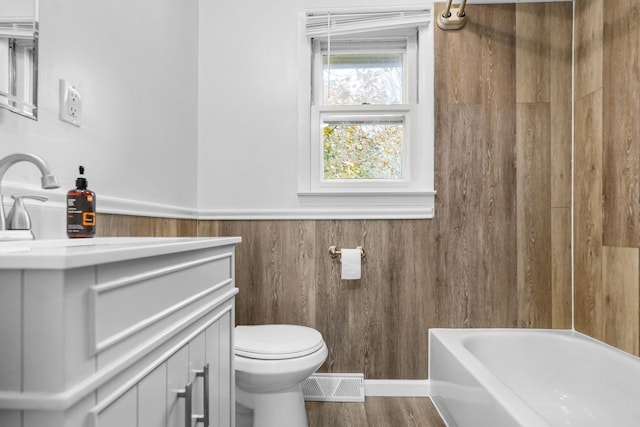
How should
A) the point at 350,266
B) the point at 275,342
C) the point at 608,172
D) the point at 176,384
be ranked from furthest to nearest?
the point at 350,266, the point at 608,172, the point at 275,342, the point at 176,384

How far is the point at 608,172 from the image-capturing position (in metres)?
1.70

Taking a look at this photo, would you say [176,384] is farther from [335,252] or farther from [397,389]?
[397,389]

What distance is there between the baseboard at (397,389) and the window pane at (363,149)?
1120 mm

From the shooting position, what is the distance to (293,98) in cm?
201

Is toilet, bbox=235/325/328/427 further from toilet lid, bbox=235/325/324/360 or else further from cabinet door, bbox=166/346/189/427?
cabinet door, bbox=166/346/189/427

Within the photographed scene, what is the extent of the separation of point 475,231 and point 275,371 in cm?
126

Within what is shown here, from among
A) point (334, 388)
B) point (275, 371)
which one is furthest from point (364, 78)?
point (334, 388)

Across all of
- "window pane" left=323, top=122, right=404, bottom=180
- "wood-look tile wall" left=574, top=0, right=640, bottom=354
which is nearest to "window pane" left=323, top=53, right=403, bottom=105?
"window pane" left=323, top=122, right=404, bottom=180

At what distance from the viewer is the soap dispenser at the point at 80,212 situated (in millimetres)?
904

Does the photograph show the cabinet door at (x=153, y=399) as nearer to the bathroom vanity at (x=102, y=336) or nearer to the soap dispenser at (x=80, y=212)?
the bathroom vanity at (x=102, y=336)

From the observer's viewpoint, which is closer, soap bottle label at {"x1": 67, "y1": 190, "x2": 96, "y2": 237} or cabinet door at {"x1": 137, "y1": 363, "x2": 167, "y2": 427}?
cabinet door at {"x1": 137, "y1": 363, "x2": 167, "y2": 427}

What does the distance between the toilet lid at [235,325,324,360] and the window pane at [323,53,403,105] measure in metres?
1.26

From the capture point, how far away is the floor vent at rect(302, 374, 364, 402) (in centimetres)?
187

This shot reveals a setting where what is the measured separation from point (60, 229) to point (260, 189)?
1087mm
